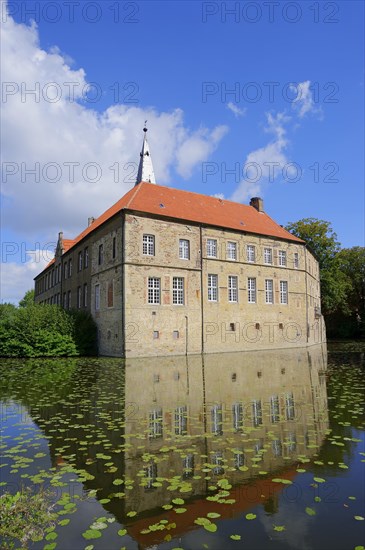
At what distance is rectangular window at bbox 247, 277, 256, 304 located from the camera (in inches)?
1250

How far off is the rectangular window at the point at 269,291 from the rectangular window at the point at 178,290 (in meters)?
8.82

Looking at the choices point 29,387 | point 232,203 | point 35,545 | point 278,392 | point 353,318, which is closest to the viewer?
point 35,545

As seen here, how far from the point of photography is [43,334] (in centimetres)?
2598

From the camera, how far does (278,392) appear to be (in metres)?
11.2

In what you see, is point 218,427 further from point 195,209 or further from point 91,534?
point 195,209

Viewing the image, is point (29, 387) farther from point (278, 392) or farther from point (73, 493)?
point (73, 493)

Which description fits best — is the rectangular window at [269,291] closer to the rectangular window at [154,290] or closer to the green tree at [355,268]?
the rectangular window at [154,290]

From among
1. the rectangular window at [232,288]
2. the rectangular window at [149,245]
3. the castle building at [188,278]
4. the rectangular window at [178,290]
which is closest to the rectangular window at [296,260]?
the castle building at [188,278]

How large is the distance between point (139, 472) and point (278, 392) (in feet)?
22.3

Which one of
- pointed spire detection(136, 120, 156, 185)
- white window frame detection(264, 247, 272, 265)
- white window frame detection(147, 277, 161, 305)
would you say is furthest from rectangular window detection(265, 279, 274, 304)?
pointed spire detection(136, 120, 156, 185)

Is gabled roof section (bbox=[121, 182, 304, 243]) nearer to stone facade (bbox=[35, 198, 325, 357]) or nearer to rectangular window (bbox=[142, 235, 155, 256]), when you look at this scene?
stone facade (bbox=[35, 198, 325, 357])

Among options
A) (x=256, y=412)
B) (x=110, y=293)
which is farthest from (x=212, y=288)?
(x=256, y=412)

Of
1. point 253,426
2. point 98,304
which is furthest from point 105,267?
point 253,426

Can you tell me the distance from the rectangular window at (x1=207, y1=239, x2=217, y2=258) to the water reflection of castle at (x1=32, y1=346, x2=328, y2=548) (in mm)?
17354
